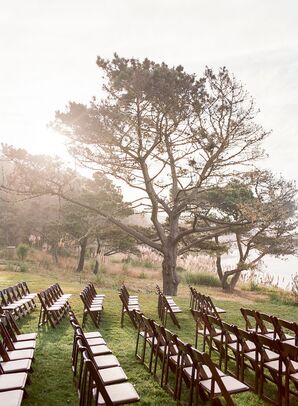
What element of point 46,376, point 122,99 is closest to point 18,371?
point 46,376

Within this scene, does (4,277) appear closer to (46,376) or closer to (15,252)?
(15,252)

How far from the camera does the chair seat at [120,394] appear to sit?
3.46m

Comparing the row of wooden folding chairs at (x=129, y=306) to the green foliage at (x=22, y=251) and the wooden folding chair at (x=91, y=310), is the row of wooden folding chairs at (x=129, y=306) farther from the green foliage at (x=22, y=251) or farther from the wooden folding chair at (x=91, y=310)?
the green foliage at (x=22, y=251)

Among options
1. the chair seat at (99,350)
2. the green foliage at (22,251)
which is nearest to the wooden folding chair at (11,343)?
the chair seat at (99,350)

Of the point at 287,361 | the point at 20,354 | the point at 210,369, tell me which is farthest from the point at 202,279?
the point at 210,369

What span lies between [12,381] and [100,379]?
126 centimetres

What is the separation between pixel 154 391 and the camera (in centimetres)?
468

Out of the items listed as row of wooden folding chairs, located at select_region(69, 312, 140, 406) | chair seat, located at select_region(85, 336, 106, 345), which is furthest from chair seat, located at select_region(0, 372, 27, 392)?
chair seat, located at select_region(85, 336, 106, 345)

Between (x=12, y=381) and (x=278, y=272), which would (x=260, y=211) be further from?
(x=278, y=272)

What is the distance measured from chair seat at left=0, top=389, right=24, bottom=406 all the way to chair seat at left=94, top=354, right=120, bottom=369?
116 cm

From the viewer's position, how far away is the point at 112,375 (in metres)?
4.10

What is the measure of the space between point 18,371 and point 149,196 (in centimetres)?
1085

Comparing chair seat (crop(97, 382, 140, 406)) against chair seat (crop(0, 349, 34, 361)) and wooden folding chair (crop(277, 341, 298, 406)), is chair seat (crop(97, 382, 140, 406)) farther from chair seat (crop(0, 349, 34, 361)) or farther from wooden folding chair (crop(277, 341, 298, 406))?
wooden folding chair (crop(277, 341, 298, 406))

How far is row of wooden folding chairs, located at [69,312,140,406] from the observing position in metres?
3.15
